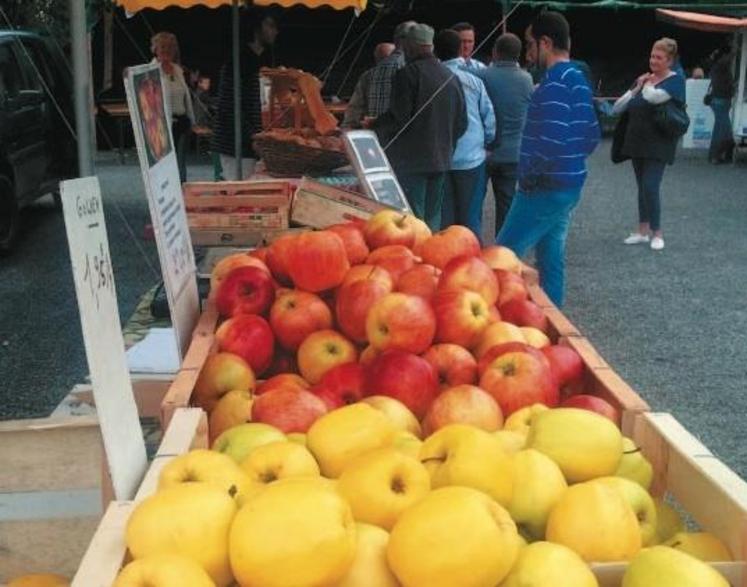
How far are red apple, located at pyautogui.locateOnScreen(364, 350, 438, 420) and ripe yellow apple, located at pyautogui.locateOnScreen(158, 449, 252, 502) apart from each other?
0.71 meters

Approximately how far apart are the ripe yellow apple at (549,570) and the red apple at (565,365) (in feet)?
3.52

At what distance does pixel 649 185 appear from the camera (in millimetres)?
8367

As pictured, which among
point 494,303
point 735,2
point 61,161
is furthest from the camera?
point 735,2

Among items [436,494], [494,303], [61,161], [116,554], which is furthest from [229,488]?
[61,161]

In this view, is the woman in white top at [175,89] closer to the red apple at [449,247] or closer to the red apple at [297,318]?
the red apple at [449,247]

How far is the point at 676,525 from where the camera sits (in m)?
1.90

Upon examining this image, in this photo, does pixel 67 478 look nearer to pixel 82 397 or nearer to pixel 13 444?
pixel 13 444

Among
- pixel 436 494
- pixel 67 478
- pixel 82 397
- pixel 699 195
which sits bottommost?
pixel 699 195

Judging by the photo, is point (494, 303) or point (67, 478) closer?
point (67, 478)

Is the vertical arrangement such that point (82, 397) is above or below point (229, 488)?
below

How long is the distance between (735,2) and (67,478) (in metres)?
20.7

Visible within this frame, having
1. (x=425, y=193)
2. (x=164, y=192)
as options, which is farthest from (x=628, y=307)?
(x=164, y=192)

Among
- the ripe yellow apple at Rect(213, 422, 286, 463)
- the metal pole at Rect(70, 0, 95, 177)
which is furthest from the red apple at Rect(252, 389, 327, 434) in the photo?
the metal pole at Rect(70, 0, 95, 177)

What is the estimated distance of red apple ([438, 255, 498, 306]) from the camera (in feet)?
9.40
